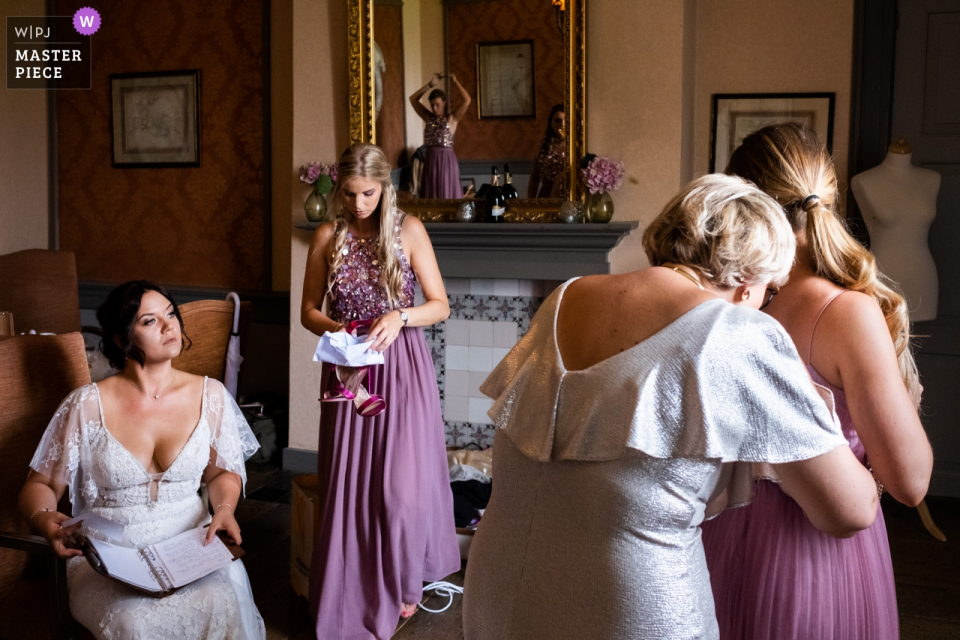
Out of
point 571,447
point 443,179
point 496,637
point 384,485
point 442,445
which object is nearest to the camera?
point 571,447

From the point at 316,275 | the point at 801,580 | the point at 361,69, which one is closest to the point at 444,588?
the point at 316,275

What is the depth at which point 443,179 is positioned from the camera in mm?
4230

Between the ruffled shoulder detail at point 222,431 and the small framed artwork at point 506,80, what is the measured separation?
7.53ft

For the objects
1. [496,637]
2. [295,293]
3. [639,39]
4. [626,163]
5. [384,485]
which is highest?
[639,39]

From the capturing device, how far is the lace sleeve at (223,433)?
2309 millimetres

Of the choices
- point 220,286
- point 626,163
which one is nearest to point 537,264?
point 626,163

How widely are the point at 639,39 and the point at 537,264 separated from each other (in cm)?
113

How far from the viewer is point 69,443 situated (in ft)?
6.84

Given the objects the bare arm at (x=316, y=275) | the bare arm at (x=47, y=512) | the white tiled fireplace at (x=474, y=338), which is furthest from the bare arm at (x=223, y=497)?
the white tiled fireplace at (x=474, y=338)

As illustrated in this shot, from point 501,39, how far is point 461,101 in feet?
1.18

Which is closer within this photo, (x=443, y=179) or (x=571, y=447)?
(x=571, y=447)

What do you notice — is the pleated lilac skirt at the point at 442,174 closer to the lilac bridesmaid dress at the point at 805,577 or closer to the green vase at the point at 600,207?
the green vase at the point at 600,207

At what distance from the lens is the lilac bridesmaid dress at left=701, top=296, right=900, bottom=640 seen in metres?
1.42

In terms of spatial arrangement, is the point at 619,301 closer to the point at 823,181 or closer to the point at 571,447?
the point at 571,447
